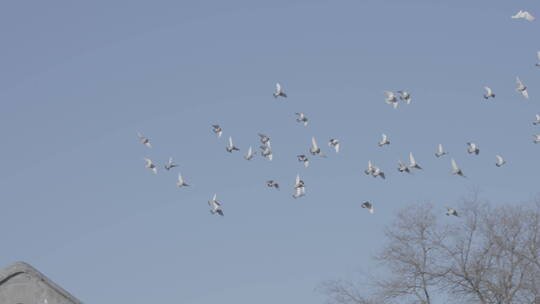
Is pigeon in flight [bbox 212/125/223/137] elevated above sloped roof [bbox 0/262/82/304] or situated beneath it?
elevated above

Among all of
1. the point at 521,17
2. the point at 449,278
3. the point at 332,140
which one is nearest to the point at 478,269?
the point at 449,278

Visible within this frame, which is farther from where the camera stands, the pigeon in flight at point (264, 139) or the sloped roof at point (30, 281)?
the pigeon in flight at point (264, 139)

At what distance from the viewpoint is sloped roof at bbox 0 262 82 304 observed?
21828 millimetres

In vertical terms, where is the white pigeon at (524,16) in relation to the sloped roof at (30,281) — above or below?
above

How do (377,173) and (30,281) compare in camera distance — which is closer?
(30,281)

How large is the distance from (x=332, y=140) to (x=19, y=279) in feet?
89.4

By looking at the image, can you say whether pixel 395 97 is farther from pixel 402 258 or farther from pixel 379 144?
pixel 402 258

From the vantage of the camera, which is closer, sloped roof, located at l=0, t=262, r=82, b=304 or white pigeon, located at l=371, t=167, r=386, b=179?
sloped roof, located at l=0, t=262, r=82, b=304

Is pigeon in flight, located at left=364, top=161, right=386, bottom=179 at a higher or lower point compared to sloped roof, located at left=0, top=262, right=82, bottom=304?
higher

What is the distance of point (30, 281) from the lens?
865 inches

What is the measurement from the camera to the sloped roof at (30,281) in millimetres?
21828

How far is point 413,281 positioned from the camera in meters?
45.8

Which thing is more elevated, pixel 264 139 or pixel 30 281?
pixel 264 139

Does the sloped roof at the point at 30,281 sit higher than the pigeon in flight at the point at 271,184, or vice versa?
the pigeon in flight at the point at 271,184
